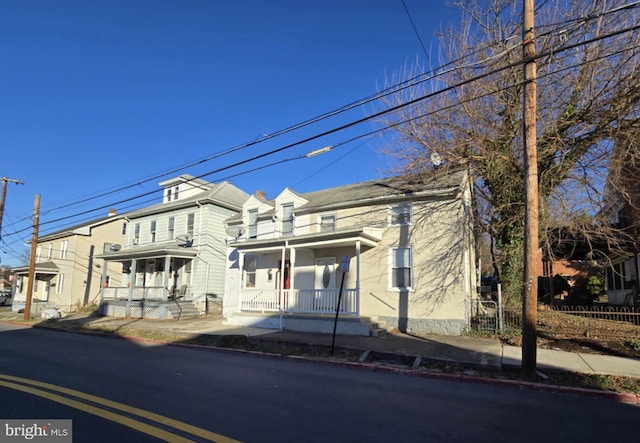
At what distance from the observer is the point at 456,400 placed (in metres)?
6.75

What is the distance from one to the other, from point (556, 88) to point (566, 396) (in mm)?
11176

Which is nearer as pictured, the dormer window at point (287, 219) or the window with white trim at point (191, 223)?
the dormer window at point (287, 219)

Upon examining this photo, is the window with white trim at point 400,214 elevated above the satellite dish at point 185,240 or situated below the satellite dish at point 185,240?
above

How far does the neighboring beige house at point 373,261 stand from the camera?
14.6 m

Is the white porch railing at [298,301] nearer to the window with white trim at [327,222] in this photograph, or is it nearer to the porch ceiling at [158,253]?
the window with white trim at [327,222]

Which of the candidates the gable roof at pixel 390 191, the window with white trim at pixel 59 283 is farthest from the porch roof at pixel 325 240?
the window with white trim at pixel 59 283

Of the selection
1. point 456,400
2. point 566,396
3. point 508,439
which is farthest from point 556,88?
point 508,439

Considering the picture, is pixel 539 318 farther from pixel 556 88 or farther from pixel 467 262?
pixel 556 88

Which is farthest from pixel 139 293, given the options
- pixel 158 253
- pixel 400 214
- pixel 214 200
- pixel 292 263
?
pixel 400 214

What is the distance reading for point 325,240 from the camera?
15.7 m

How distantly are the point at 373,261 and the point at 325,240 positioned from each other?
224 centimetres

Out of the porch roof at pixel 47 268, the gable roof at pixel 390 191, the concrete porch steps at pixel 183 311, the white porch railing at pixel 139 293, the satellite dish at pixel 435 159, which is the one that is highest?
the satellite dish at pixel 435 159

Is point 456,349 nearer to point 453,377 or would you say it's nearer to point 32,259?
point 453,377

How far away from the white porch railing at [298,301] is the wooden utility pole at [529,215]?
684cm
